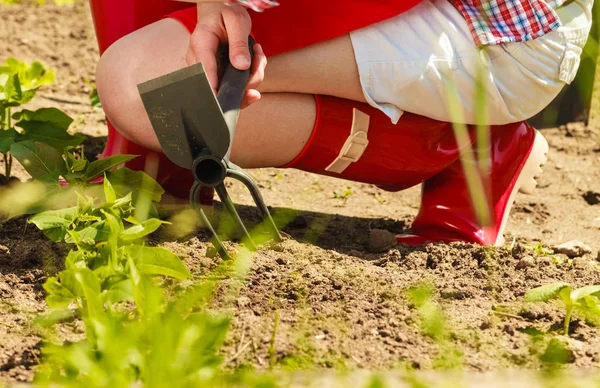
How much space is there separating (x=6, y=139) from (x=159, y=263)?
69cm

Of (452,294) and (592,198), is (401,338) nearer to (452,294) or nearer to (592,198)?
(452,294)

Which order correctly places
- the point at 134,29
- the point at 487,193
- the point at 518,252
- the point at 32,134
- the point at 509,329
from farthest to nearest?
the point at 134,29, the point at 487,193, the point at 32,134, the point at 518,252, the point at 509,329

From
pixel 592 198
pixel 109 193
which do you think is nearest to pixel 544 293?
pixel 109 193

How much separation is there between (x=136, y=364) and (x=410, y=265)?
788 millimetres

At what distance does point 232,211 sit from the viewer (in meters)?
1.58

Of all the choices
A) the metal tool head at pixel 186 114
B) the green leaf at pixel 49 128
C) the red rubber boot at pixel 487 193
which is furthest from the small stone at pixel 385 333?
the green leaf at pixel 49 128

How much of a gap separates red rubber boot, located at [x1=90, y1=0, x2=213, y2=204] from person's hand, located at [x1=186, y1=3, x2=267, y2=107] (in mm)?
451

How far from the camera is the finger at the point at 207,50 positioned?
1664 mm

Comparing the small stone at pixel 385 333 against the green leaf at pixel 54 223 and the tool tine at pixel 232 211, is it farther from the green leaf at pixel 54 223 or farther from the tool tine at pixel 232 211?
the green leaf at pixel 54 223

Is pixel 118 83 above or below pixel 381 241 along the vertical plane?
above

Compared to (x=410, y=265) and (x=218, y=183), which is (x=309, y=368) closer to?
A: (x=218, y=183)

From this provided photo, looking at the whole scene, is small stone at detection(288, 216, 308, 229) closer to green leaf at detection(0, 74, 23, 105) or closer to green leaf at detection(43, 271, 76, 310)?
green leaf at detection(0, 74, 23, 105)

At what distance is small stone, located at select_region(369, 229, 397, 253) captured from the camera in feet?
6.55

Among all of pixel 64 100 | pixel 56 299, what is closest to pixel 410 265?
pixel 56 299
